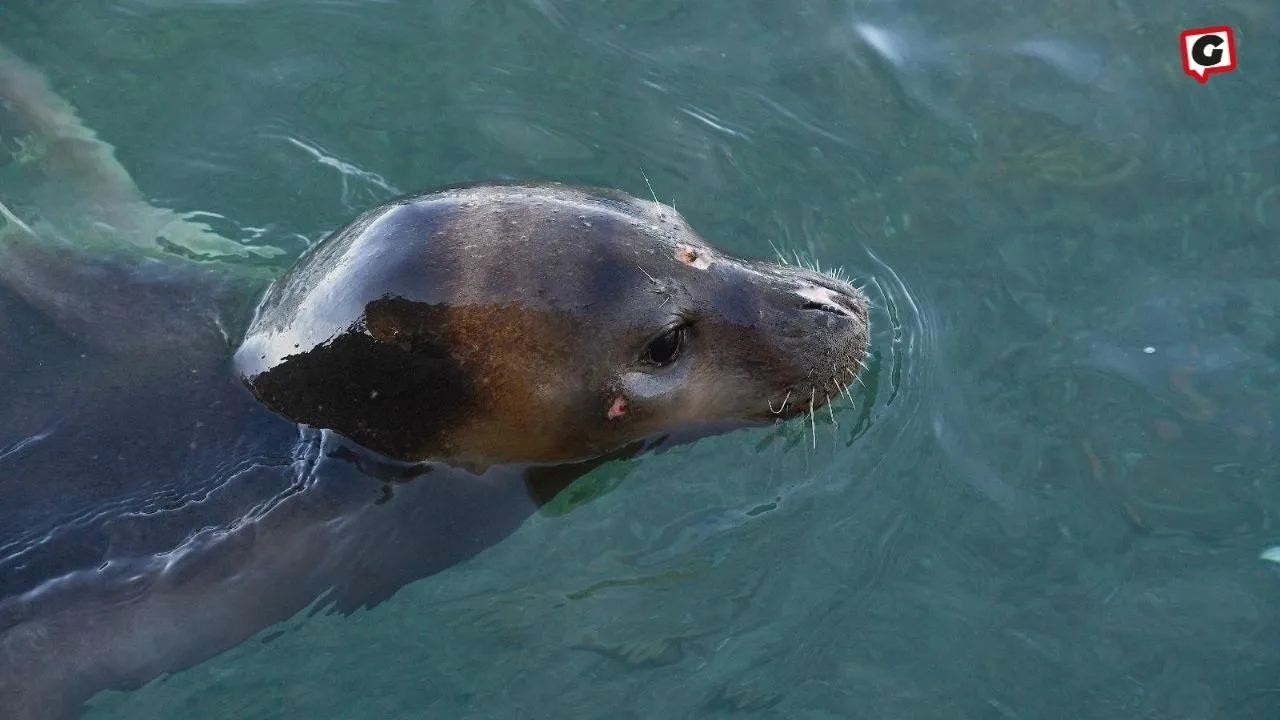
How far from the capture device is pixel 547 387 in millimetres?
5242

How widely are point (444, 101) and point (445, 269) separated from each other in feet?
9.56

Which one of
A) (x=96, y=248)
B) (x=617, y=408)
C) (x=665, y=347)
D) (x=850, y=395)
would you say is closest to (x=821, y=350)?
(x=850, y=395)

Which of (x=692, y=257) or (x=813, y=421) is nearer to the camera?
(x=692, y=257)

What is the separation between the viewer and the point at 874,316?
6871mm

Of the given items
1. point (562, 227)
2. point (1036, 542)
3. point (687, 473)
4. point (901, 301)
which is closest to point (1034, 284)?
point (901, 301)

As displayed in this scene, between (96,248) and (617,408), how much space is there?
2.57 metres

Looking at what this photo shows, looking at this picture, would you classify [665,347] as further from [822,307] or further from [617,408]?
[822,307]

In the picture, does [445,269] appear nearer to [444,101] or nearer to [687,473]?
[687,473]

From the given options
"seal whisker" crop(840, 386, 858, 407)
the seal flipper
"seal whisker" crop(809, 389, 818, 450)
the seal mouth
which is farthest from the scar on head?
the seal flipper

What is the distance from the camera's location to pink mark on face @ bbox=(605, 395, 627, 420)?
538 cm

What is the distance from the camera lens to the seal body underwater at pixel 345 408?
5.04m

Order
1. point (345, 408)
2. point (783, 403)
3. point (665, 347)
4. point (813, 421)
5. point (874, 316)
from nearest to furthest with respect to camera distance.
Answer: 1. point (345, 408)
2. point (665, 347)
3. point (783, 403)
4. point (813, 421)
5. point (874, 316)

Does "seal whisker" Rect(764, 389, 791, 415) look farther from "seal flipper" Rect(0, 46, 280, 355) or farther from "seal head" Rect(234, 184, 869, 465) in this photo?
"seal flipper" Rect(0, 46, 280, 355)

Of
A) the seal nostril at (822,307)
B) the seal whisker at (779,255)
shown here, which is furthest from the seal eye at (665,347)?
the seal whisker at (779,255)
